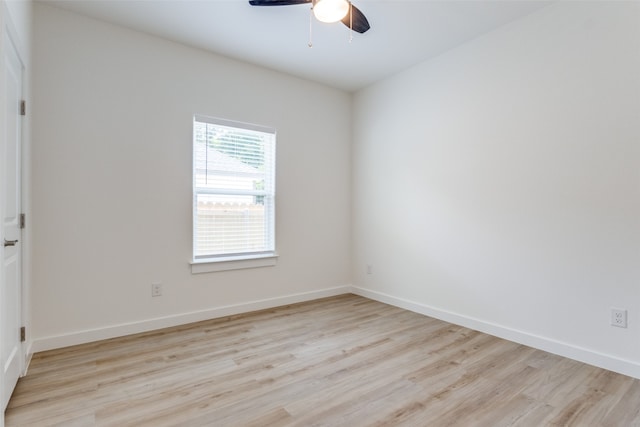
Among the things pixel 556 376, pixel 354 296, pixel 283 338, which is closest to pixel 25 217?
pixel 283 338

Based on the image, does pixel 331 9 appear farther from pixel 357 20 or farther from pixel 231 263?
pixel 231 263

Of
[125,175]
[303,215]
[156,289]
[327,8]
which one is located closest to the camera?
[327,8]

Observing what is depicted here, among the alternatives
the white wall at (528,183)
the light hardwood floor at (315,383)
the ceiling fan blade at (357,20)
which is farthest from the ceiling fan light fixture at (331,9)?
the light hardwood floor at (315,383)

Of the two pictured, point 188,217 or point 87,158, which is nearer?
point 87,158

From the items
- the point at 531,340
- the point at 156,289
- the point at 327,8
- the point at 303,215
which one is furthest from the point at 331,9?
the point at 531,340

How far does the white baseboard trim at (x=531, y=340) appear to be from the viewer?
2.31 m

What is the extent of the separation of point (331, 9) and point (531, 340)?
9.53 feet

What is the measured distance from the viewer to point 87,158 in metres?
2.79

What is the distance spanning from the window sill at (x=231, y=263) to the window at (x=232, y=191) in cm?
2

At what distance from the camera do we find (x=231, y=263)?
3.52 m

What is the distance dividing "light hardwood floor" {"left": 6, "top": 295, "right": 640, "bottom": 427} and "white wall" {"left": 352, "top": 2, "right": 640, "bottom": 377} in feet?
1.24

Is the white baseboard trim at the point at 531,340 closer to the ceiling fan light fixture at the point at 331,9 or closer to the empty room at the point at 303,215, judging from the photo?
the empty room at the point at 303,215

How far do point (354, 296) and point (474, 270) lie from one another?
65.1 inches

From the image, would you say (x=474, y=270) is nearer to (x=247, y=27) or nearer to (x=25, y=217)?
(x=247, y=27)
